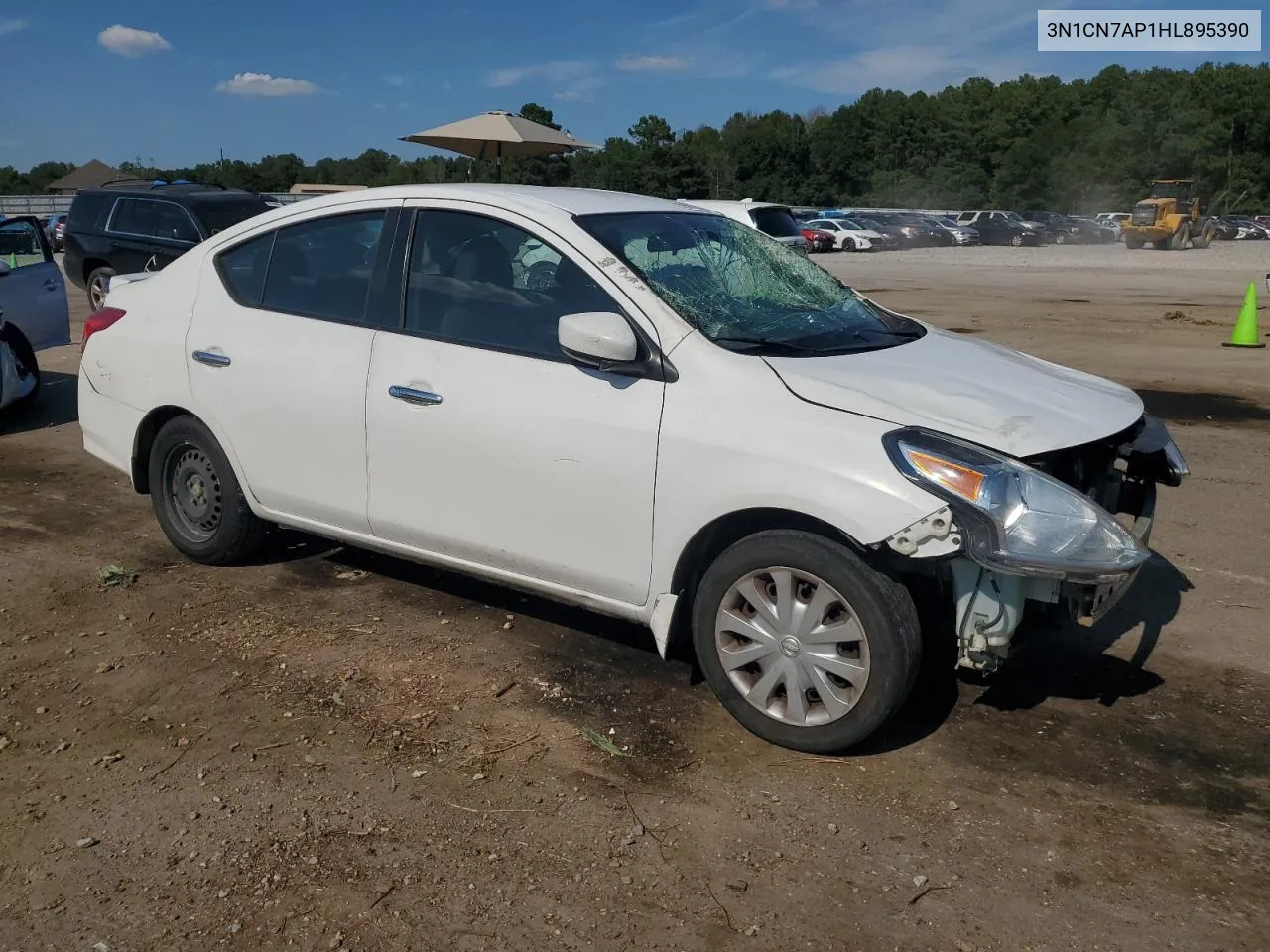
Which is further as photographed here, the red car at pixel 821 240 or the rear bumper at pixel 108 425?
the red car at pixel 821 240

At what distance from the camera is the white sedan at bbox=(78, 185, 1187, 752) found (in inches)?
131

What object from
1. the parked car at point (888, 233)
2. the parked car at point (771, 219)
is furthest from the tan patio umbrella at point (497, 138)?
the parked car at point (888, 233)

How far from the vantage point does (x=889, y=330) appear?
174 inches

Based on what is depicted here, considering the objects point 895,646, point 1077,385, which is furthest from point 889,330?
point 895,646

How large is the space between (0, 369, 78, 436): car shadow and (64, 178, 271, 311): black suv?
372 cm

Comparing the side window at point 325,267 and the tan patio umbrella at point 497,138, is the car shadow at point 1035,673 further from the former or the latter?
the tan patio umbrella at point 497,138

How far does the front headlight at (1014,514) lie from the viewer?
3172 mm

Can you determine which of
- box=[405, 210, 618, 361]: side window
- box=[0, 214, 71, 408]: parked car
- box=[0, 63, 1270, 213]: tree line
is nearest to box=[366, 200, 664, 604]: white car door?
box=[405, 210, 618, 361]: side window

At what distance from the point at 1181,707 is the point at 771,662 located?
1.57 m

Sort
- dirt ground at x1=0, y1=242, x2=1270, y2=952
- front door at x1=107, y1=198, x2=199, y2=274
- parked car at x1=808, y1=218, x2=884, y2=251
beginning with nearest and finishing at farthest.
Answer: dirt ground at x1=0, y1=242, x2=1270, y2=952 < front door at x1=107, y1=198, x2=199, y2=274 < parked car at x1=808, y1=218, x2=884, y2=251

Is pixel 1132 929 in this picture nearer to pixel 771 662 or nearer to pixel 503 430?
pixel 771 662

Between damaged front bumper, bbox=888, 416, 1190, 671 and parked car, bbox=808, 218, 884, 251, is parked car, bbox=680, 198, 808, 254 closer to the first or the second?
damaged front bumper, bbox=888, 416, 1190, 671

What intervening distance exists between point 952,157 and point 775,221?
7597cm

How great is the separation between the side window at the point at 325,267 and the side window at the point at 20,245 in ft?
17.0
